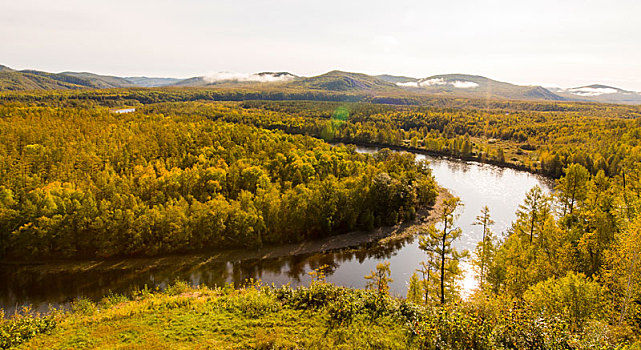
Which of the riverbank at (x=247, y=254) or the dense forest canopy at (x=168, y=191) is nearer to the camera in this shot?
the riverbank at (x=247, y=254)

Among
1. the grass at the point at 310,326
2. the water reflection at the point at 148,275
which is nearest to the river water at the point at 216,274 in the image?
the water reflection at the point at 148,275

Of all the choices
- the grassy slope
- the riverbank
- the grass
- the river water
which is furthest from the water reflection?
the grassy slope

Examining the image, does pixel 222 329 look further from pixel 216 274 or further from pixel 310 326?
pixel 216 274

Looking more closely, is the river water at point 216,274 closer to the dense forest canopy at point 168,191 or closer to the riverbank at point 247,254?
the riverbank at point 247,254

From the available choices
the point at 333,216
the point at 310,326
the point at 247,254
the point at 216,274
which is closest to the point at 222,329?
the point at 310,326

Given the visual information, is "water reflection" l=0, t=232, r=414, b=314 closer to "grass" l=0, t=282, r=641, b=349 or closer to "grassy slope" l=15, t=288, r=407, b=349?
"grass" l=0, t=282, r=641, b=349

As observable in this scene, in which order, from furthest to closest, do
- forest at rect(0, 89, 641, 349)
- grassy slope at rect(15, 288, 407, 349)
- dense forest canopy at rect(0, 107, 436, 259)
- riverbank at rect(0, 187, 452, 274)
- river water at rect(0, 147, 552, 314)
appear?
dense forest canopy at rect(0, 107, 436, 259) → riverbank at rect(0, 187, 452, 274) → river water at rect(0, 147, 552, 314) → forest at rect(0, 89, 641, 349) → grassy slope at rect(15, 288, 407, 349)
